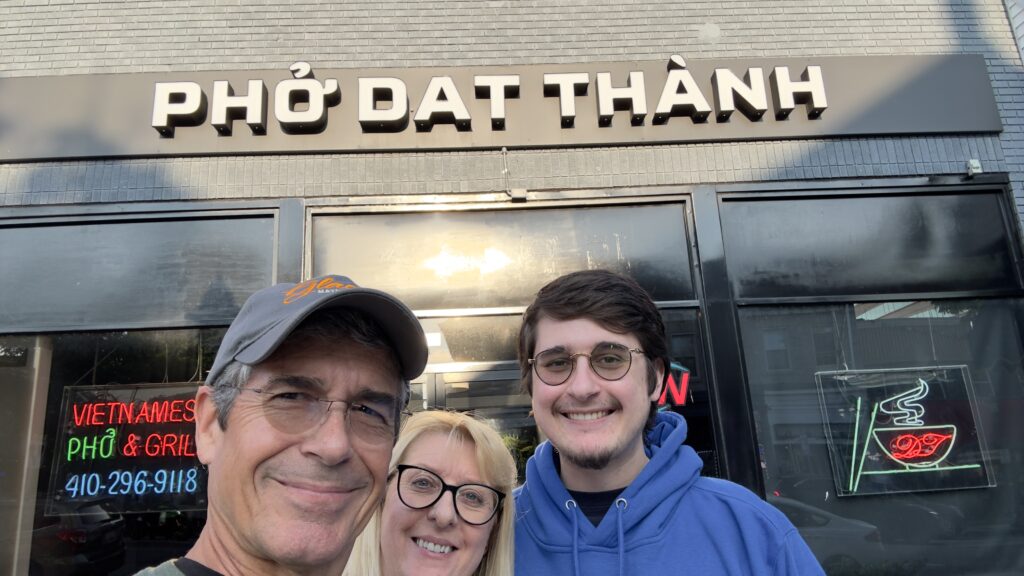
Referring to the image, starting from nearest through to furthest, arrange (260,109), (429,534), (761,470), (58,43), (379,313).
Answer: (379,313) → (429,534) → (761,470) → (260,109) → (58,43)

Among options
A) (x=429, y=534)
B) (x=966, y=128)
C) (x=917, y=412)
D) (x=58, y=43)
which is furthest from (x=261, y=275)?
(x=966, y=128)

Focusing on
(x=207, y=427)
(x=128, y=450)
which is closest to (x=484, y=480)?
(x=207, y=427)

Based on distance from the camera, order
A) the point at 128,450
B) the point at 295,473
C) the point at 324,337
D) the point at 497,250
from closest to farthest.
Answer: the point at 295,473, the point at 324,337, the point at 128,450, the point at 497,250

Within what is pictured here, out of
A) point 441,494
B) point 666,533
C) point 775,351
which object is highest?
point 775,351

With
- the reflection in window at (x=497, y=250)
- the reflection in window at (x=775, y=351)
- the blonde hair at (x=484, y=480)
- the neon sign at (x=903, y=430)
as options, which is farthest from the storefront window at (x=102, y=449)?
the neon sign at (x=903, y=430)

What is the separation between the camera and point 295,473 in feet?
3.90

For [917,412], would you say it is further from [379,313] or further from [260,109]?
[260,109]

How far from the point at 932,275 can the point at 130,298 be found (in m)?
5.94

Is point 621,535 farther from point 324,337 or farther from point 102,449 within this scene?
point 102,449

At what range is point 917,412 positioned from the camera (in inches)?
170

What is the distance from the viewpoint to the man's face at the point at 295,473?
117 centimetres

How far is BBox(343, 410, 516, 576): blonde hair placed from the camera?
5.78 feet

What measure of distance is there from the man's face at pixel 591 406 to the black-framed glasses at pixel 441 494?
270mm

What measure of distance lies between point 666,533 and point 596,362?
0.53 metres
